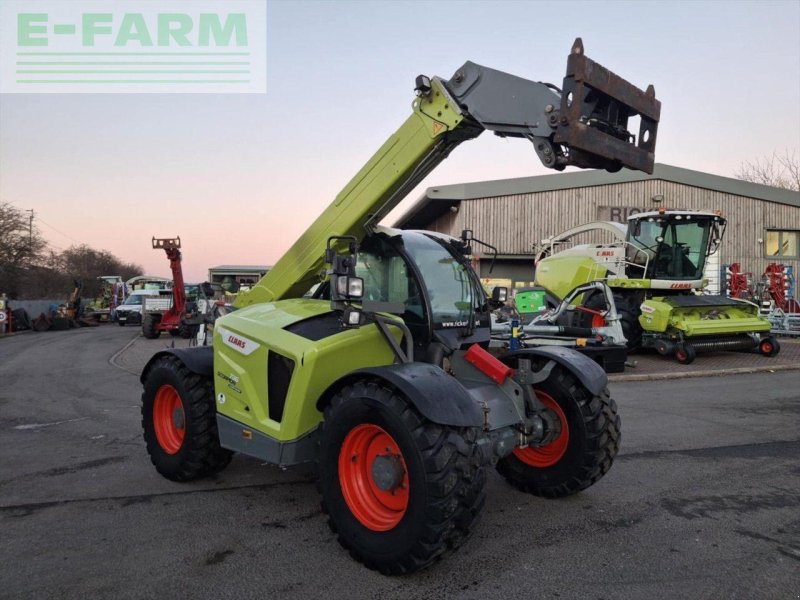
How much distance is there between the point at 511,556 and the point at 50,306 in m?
32.3

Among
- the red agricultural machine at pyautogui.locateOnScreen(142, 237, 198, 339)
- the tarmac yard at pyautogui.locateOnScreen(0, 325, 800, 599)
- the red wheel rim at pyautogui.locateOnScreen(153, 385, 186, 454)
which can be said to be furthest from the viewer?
the red agricultural machine at pyautogui.locateOnScreen(142, 237, 198, 339)

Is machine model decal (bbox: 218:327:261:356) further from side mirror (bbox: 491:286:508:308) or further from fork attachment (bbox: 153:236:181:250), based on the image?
fork attachment (bbox: 153:236:181:250)

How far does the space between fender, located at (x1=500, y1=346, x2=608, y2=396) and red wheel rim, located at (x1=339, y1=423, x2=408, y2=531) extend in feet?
4.93

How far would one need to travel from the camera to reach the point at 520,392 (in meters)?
3.82

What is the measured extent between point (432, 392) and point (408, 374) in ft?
0.62

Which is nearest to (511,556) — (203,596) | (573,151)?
(203,596)

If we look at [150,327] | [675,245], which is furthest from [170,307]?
[675,245]

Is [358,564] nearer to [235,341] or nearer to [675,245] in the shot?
[235,341]

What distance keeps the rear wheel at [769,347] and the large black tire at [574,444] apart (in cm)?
1061

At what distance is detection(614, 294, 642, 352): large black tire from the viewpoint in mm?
12523

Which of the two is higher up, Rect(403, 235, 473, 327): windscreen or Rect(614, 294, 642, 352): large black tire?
Rect(403, 235, 473, 327): windscreen

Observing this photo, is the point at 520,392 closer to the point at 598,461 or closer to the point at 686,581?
the point at 598,461

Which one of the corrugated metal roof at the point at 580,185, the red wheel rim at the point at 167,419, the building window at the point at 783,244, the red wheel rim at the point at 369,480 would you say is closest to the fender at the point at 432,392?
the red wheel rim at the point at 369,480

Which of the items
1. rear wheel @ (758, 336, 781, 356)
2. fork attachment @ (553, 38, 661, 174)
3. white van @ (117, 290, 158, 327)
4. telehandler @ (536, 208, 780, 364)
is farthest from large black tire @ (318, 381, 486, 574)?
white van @ (117, 290, 158, 327)
